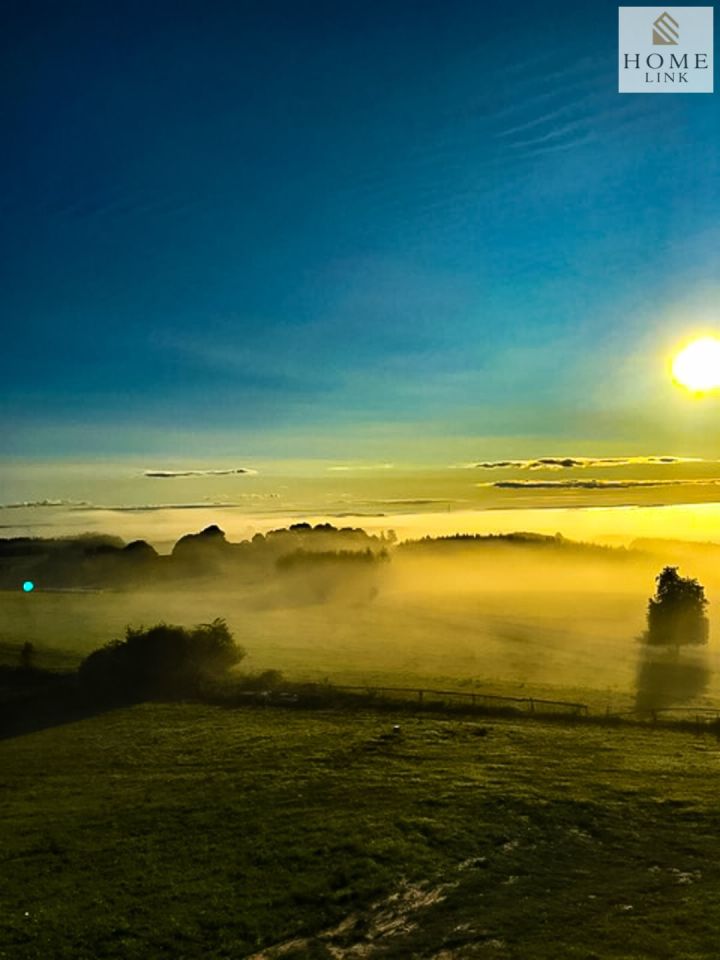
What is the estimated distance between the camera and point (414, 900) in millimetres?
32188

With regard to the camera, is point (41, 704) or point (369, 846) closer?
point (369, 846)

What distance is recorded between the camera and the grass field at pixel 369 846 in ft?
96.4

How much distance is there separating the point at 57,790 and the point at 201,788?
425 inches

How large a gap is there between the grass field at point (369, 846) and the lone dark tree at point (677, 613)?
4267 centimetres

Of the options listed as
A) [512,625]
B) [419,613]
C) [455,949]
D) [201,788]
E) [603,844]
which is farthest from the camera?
[419,613]

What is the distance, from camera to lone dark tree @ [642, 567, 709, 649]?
99.4m

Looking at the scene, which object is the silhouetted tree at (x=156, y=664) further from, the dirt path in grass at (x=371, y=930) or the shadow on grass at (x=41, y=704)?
the dirt path in grass at (x=371, y=930)

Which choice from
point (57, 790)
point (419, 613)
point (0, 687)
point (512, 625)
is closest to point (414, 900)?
point (57, 790)

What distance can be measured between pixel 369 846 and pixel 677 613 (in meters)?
76.0

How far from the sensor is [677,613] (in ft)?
329

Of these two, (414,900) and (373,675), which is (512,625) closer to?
(373,675)

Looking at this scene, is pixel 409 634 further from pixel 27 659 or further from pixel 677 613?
pixel 27 659

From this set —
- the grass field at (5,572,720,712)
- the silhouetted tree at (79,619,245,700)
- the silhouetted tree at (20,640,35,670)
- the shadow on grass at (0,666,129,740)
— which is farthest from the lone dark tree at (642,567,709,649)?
the silhouetted tree at (20,640,35,670)

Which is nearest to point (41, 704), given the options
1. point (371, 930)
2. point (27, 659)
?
point (27, 659)
